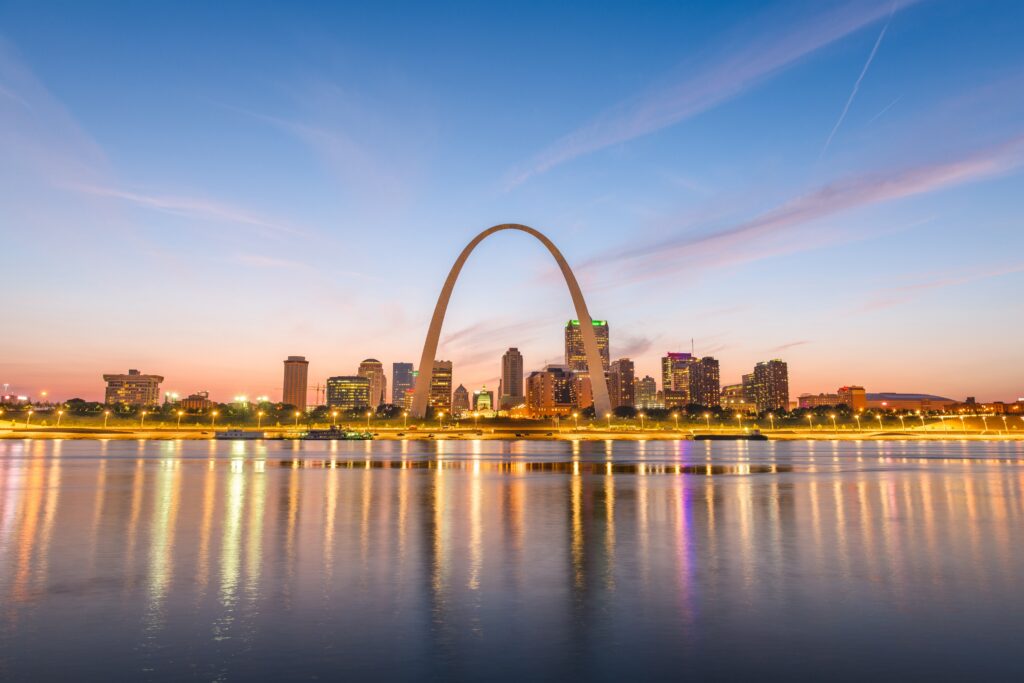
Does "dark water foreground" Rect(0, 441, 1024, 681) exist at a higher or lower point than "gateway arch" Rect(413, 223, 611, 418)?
lower

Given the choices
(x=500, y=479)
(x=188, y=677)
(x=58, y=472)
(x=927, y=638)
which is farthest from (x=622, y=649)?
(x=58, y=472)

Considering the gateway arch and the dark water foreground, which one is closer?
the dark water foreground

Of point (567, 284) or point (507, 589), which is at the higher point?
point (567, 284)

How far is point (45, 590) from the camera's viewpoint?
1059 centimetres

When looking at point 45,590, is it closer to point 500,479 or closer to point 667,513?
point 667,513

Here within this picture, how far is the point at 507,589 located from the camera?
425 inches

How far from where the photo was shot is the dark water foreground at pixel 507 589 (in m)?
7.50

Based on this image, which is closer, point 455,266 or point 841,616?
point 841,616

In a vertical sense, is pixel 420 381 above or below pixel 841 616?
above

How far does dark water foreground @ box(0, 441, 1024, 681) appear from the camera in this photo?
7.50 meters

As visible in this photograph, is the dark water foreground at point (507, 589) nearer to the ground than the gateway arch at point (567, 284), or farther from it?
nearer to the ground

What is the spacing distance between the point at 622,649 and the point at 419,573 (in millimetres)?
4860

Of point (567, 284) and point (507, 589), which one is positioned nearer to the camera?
point (507, 589)

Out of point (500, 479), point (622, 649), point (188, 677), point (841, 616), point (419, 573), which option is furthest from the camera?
point (500, 479)
